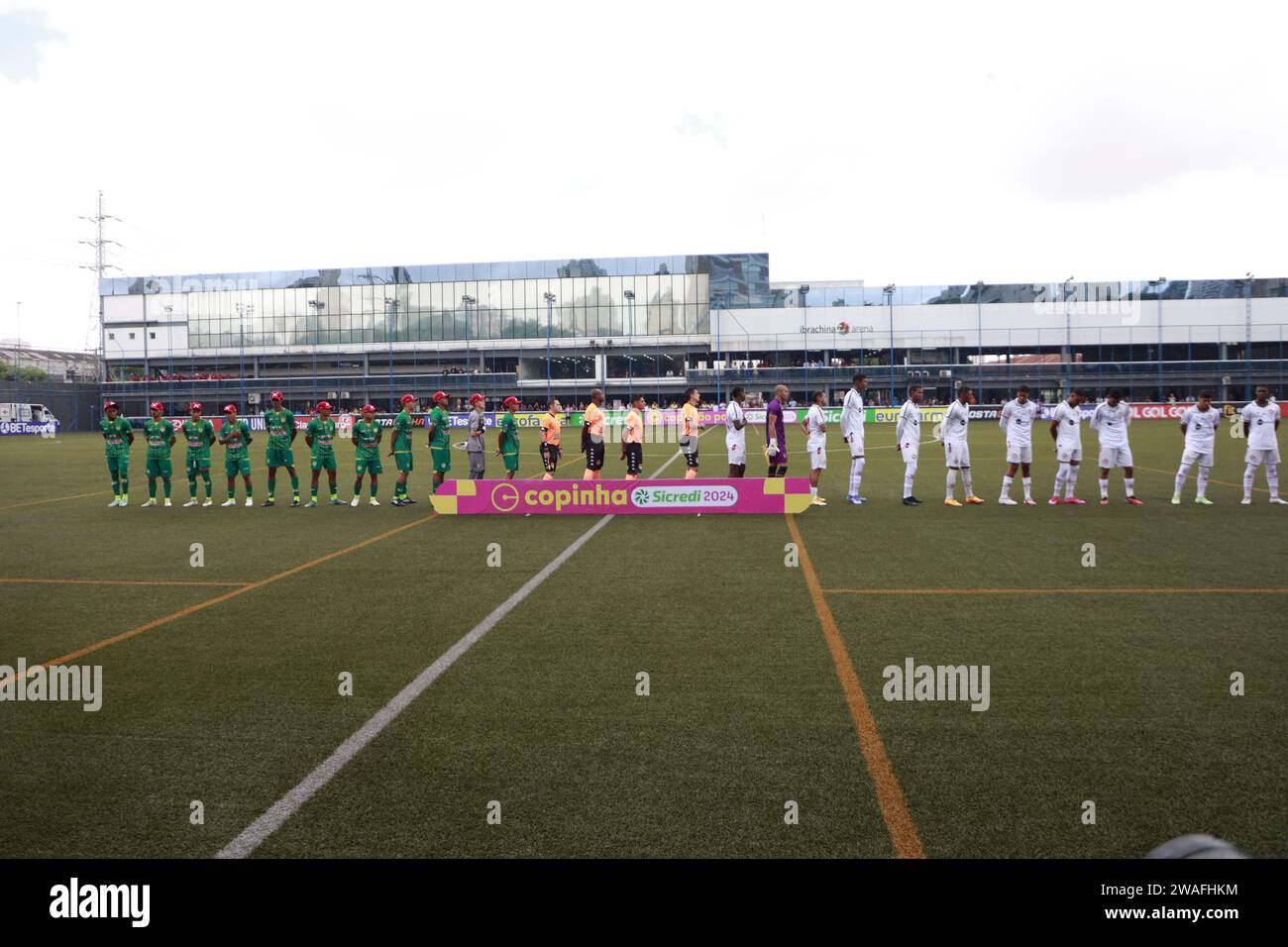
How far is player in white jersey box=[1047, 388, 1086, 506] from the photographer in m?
15.3

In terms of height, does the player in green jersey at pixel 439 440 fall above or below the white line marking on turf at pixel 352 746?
above

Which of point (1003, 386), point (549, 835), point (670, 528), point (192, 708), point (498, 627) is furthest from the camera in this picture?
point (1003, 386)

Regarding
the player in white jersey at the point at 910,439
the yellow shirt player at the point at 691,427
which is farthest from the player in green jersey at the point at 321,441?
the player in white jersey at the point at 910,439

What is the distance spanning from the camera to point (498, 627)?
301 inches

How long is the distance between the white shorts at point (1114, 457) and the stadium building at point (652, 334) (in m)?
52.0

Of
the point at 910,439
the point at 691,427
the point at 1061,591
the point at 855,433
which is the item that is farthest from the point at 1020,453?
the point at 1061,591

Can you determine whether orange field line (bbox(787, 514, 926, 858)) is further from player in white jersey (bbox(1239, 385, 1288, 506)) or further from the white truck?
the white truck

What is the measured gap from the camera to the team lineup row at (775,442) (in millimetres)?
15344

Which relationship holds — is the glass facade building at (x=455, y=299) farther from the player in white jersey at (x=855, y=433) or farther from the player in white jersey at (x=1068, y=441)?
the player in white jersey at (x=1068, y=441)
